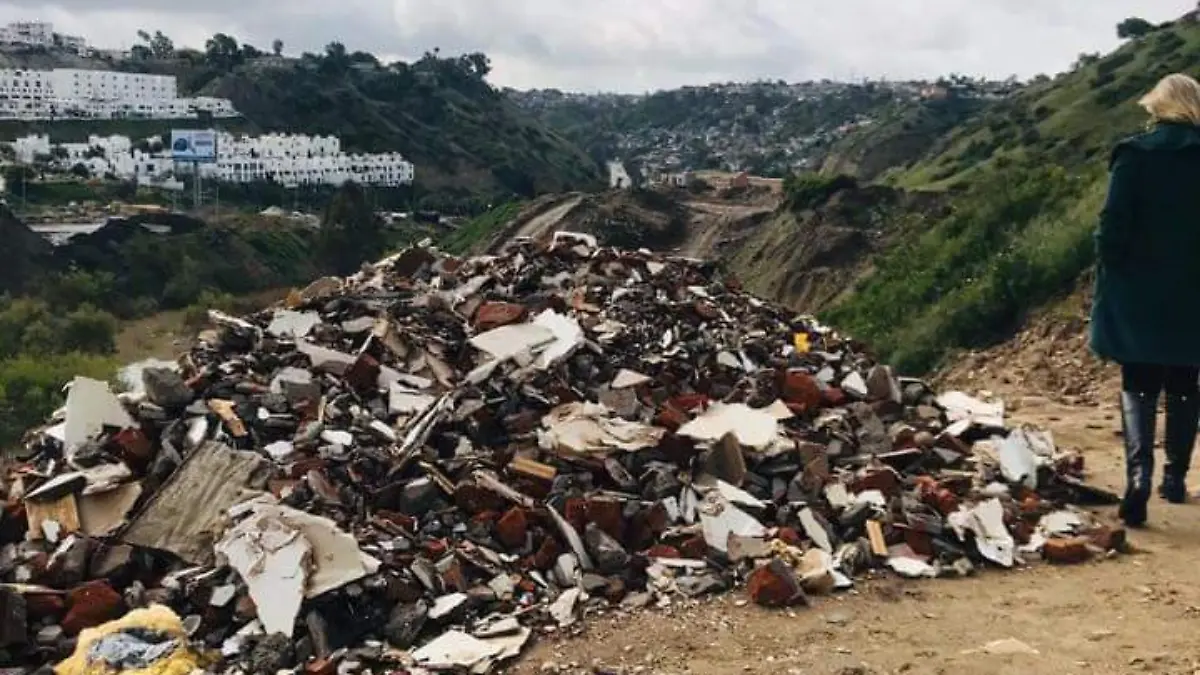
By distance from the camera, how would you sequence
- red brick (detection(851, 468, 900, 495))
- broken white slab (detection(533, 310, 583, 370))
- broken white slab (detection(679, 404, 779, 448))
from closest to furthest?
red brick (detection(851, 468, 900, 495))
broken white slab (detection(679, 404, 779, 448))
broken white slab (detection(533, 310, 583, 370))

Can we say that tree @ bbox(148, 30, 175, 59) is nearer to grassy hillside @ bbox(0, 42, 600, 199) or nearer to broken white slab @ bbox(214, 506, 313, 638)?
grassy hillside @ bbox(0, 42, 600, 199)

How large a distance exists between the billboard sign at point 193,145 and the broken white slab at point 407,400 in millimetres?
68064

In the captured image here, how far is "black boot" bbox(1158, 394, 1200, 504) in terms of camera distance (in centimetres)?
484

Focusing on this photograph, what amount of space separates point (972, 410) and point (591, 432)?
270 cm

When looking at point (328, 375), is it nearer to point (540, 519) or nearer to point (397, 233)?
point (540, 519)

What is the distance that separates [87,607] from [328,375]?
6.14 feet

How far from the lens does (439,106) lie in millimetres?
91688

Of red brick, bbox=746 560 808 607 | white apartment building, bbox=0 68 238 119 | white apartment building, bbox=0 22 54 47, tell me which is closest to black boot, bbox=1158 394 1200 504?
red brick, bbox=746 560 808 607

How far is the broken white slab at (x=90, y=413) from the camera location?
515 centimetres

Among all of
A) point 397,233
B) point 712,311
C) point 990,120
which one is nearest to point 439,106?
point 397,233

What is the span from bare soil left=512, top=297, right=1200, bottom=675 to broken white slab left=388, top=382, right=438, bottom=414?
5.91 ft

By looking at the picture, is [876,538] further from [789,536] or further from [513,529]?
[513,529]

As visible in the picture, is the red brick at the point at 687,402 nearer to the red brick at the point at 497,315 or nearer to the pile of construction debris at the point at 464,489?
the pile of construction debris at the point at 464,489

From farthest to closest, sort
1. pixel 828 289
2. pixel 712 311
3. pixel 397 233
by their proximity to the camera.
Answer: pixel 397 233 < pixel 828 289 < pixel 712 311
